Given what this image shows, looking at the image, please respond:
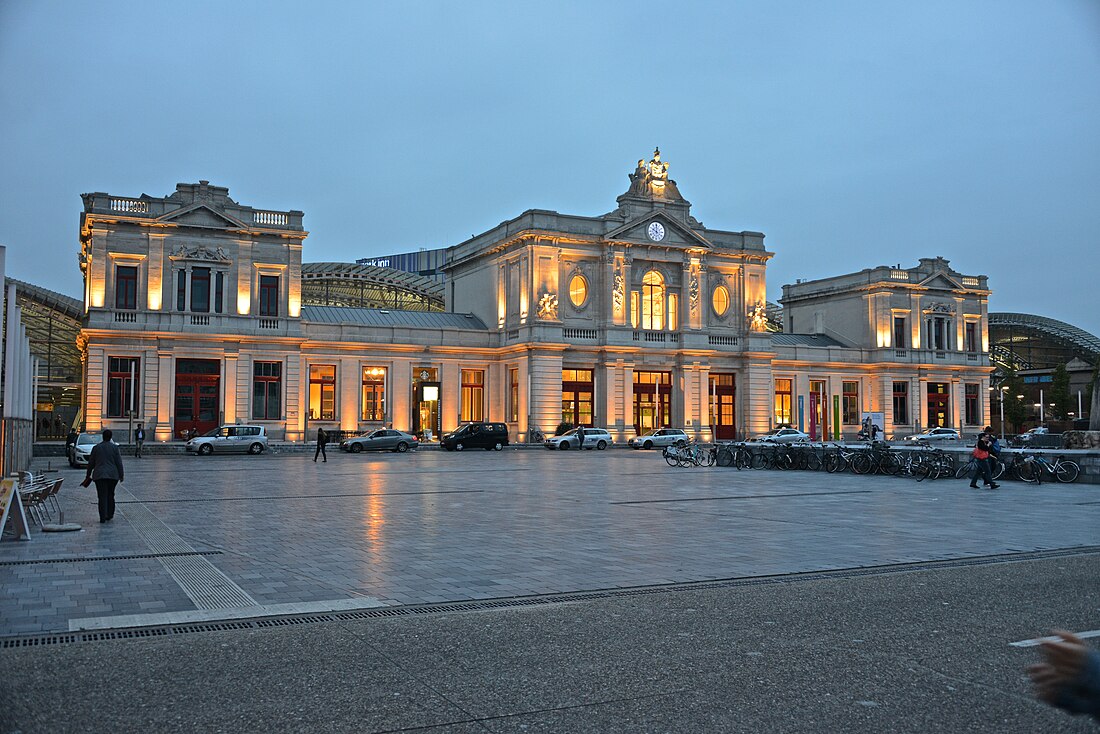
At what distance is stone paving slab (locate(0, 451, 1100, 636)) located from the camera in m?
10.7

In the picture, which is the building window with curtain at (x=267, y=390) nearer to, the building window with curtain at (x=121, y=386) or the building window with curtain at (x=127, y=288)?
the building window with curtain at (x=121, y=386)

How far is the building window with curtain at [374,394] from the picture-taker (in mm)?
61125

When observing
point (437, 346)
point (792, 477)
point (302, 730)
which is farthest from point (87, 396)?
point (302, 730)

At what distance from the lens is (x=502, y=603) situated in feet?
32.8


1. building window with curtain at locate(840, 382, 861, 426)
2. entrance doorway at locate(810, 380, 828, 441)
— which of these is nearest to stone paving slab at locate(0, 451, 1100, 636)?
entrance doorway at locate(810, 380, 828, 441)

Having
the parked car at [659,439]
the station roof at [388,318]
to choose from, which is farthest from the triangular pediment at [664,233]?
the parked car at [659,439]

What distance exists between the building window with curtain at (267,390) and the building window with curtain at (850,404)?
44714mm

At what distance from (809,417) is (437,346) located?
98.0ft

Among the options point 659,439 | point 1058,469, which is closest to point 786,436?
point 659,439

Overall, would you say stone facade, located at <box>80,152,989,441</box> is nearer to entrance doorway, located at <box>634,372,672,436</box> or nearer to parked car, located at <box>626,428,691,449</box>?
entrance doorway, located at <box>634,372,672,436</box>

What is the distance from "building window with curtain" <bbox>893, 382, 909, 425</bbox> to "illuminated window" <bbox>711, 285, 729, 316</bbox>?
18.4 meters

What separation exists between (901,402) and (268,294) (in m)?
50.9

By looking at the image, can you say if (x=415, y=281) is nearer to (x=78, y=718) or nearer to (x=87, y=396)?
(x=87, y=396)

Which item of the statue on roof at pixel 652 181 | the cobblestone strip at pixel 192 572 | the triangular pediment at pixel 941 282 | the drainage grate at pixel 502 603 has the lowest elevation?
the drainage grate at pixel 502 603
